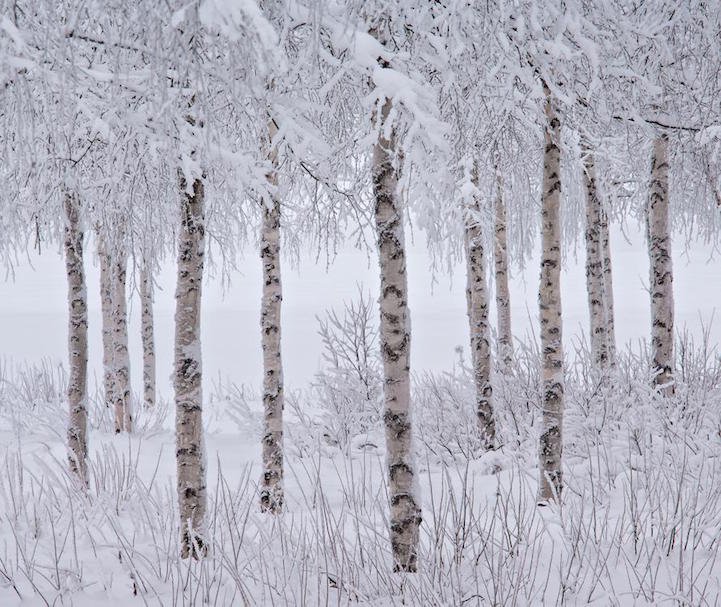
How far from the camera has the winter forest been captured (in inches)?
120

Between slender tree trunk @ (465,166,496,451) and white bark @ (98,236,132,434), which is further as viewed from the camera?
white bark @ (98,236,132,434)

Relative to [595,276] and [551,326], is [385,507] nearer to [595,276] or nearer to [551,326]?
[551,326]

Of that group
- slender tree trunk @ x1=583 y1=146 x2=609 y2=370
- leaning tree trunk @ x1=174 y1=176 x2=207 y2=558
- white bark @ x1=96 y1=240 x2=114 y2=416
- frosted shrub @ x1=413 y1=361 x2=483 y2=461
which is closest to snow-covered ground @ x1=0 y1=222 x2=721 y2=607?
frosted shrub @ x1=413 y1=361 x2=483 y2=461

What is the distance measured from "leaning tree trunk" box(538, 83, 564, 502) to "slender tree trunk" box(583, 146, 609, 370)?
3395 mm

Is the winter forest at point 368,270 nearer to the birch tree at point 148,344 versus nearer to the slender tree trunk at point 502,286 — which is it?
the slender tree trunk at point 502,286

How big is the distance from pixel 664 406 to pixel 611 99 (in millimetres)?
2907

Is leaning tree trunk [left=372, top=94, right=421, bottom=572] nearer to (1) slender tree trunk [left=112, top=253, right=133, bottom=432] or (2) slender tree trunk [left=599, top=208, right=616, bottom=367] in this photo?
(1) slender tree trunk [left=112, top=253, right=133, bottom=432]

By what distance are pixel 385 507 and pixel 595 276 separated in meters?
5.45

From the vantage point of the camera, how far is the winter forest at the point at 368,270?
10.0 feet

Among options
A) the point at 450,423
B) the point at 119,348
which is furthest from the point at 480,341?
the point at 119,348

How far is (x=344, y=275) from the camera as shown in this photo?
3113 inches

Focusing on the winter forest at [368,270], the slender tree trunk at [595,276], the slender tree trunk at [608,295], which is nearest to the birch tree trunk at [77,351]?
the winter forest at [368,270]

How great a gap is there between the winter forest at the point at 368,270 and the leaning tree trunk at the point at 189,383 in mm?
17

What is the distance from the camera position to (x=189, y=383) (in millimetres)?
4168
